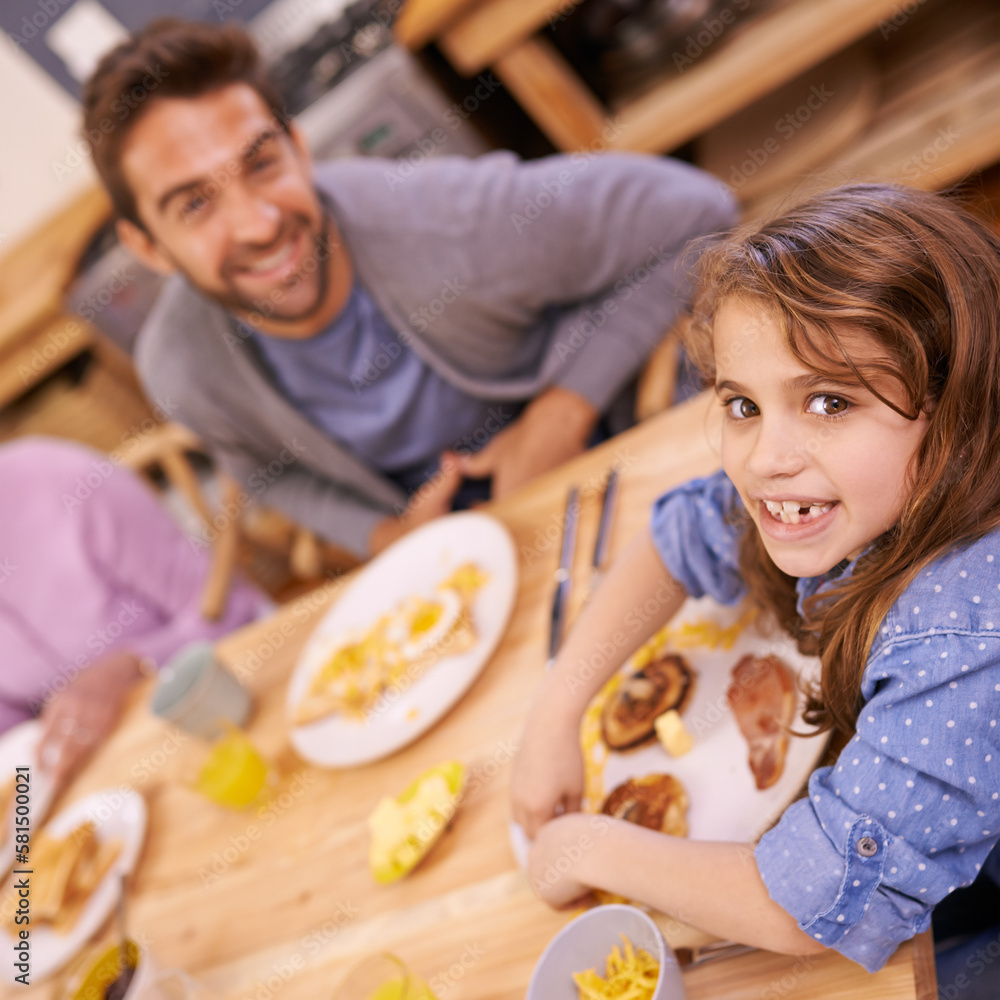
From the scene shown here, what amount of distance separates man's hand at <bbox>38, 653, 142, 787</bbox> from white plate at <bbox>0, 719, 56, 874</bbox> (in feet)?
0.06

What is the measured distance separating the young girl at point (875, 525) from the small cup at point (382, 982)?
215mm

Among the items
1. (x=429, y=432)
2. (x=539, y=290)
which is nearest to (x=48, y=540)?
(x=429, y=432)

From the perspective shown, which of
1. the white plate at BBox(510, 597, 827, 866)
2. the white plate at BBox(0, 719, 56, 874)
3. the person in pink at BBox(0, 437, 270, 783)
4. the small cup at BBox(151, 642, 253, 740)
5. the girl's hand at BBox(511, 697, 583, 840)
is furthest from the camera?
the person in pink at BBox(0, 437, 270, 783)

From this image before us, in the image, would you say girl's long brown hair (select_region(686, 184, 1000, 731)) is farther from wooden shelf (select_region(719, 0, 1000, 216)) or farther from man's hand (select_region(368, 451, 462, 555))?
wooden shelf (select_region(719, 0, 1000, 216))

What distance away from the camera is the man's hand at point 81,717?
4.53 ft

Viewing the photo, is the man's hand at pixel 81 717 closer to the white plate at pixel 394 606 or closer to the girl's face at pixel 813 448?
the white plate at pixel 394 606

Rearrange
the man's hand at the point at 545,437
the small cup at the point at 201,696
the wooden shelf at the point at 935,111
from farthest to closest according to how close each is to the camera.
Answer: the wooden shelf at the point at 935,111 < the man's hand at the point at 545,437 < the small cup at the point at 201,696

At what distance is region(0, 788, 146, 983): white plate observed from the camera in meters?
1.05

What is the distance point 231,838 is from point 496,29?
1912mm

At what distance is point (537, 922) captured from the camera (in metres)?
0.75

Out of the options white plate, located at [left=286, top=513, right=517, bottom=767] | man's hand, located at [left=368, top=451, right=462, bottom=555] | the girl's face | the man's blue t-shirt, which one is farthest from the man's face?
the girl's face

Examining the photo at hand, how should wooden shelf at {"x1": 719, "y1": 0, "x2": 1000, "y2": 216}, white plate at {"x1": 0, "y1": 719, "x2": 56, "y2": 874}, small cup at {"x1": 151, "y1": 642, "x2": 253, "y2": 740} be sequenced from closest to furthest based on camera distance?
small cup at {"x1": 151, "y1": 642, "x2": 253, "y2": 740} → white plate at {"x1": 0, "y1": 719, "x2": 56, "y2": 874} → wooden shelf at {"x1": 719, "y1": 0, "x2": 1000, "y2": 216}

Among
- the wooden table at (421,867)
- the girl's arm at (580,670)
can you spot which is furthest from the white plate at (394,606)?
the girl's arm at (580,670)

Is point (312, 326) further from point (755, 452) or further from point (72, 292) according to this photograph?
point (72, 292)
